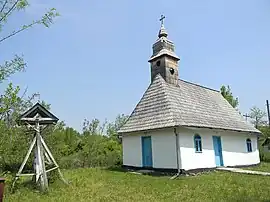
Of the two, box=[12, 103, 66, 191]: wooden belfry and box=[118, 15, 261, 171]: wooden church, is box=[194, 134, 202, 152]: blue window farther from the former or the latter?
box=[12, 103, 66, 191]: wooden belfry

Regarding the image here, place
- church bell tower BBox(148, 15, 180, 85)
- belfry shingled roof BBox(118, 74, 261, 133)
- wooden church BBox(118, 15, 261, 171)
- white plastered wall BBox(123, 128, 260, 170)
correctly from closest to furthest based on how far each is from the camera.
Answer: white plastered wall BBox(123, 128, 260, 170) → wooden church BBox(118, 15, 261, 171) → belfry shingled roof BBox(118, 74, 261, 133) → church bell tower BBox(148, 15, 180, 85)

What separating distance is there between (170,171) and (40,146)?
7.79m

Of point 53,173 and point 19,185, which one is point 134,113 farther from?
point 19,185

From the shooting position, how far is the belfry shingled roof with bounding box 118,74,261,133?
55.7ft

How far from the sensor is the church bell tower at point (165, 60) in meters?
19.9

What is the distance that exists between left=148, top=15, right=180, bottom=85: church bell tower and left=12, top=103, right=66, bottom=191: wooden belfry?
9.95m

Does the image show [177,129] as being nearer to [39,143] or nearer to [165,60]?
[165,60]

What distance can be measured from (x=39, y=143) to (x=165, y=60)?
11.4m

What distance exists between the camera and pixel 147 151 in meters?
17.7

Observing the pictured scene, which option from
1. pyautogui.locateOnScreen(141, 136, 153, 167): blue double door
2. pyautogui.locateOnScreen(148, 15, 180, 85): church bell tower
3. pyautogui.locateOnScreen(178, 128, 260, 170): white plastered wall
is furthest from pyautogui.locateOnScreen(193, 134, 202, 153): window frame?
pyautogui.locateOnScreen(148, 15, 180, 85): church bell tower

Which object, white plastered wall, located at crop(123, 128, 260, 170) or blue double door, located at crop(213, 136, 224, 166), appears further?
blue double door, located at crop(213, 136, 224, 166)

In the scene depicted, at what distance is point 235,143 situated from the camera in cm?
2070

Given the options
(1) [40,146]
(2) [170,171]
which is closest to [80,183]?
(1) [40,146]

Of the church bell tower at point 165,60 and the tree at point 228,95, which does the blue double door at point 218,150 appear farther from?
the tree at point 228,95
